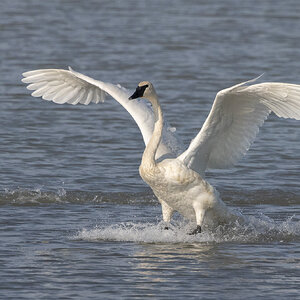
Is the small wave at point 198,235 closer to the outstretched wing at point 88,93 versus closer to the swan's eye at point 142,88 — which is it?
the outstretched wing at point 88,93

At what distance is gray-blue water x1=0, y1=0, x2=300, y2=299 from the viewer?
387 inches

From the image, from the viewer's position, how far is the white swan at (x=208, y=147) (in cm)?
1095

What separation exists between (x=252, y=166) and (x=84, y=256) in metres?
5.29

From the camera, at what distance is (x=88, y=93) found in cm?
1350

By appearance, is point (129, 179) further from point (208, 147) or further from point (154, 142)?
point (154, 142)

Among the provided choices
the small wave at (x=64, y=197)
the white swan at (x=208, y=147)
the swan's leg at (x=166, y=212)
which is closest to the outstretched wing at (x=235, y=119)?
the white swan at (x=208, y=147)

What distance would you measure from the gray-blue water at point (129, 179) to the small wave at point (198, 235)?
17 millimetres

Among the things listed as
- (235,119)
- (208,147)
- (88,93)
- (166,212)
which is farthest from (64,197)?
(235,119)

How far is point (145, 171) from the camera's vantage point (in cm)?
1127

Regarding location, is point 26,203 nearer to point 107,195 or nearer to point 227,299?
point 107,195

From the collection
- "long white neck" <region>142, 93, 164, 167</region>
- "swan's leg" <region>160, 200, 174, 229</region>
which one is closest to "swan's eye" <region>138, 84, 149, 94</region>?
"long white neck" <region>142, 93, 164, 167</region>

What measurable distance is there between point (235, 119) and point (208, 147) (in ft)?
1.42

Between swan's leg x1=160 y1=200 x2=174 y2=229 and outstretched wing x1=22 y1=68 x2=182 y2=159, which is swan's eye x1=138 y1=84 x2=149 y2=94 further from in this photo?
swan's leg x1=160 y1=200 x2=174 y2=229

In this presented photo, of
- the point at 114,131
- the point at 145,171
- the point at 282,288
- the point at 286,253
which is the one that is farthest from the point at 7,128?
the point at 282,288
